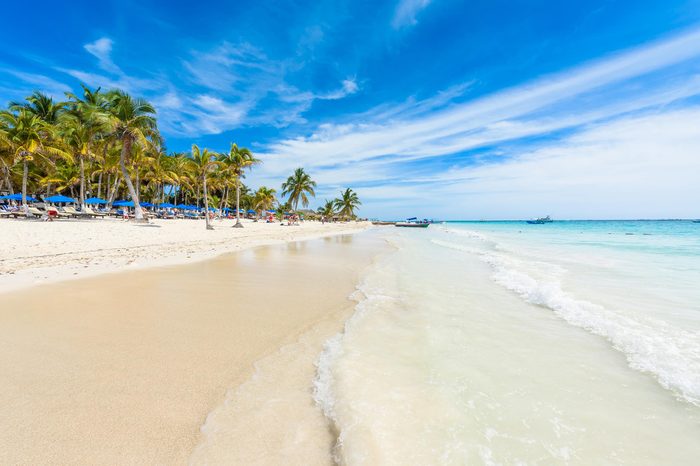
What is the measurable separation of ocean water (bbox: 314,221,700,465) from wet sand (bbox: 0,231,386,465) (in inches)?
18.8

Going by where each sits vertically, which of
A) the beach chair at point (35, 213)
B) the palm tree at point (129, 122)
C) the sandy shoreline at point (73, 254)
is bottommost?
the sandy shoreline at point (73, 254)

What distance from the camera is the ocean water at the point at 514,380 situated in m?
2.35

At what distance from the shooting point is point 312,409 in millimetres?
2701

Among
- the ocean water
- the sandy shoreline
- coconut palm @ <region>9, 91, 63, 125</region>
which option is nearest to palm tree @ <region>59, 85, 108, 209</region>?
coconut palm @ <region>9, 91, 63, 125</region>

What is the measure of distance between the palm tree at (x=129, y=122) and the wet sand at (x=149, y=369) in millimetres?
22058

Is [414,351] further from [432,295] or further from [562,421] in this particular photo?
[432,295]

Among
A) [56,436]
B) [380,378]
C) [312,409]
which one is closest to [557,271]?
[380,378]

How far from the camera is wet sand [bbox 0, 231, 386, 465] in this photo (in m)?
2.22

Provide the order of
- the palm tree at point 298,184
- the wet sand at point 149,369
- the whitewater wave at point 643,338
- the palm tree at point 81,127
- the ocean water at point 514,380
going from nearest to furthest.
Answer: the wet sand at point 149,369, the ocean water at point 514,380, the whitewater wave at point 643,338, the palm tree at point 81,127, the palm tree at point 298,184

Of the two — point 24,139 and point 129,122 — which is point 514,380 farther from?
point 24,139

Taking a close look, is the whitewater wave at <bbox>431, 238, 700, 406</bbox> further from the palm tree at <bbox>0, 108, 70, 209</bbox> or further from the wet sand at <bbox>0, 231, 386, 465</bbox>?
the palm tree at <bbox>0, 108, 70, 209</bbox>

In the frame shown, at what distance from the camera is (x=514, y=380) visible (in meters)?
3.37

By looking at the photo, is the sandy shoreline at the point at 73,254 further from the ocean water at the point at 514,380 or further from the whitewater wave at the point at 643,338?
the whitewater wave at the point at 643,338

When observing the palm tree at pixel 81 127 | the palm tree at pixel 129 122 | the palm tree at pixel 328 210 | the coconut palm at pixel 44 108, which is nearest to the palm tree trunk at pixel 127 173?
the palm tree at pixel 129 122
